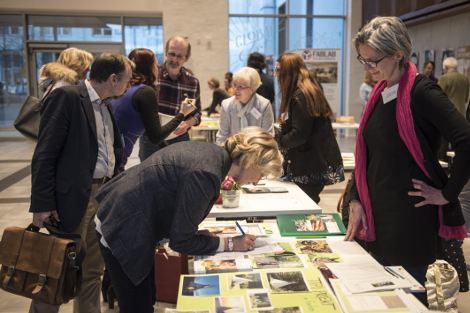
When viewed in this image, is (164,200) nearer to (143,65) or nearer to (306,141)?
(143,65)

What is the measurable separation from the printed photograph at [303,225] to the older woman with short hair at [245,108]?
1465 millimetres

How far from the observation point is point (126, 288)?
5.39 feet

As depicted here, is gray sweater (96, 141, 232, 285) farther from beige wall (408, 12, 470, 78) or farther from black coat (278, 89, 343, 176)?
beige wall (408, 12, 470, 78)

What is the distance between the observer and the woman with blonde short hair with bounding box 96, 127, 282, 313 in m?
1.47

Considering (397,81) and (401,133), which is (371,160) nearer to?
(401,133)

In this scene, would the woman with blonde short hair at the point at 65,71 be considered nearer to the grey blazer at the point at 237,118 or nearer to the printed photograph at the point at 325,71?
the grey blazer at the point at 237,118

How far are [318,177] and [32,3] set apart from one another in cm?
1021

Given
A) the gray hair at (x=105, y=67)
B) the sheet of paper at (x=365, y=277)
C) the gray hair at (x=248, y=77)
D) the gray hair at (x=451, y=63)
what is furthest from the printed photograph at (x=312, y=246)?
the gray hair at (x=451, y=63)

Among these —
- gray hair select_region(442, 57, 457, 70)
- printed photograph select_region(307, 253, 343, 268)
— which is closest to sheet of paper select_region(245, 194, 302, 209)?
printed photograph select_region(307, 253, 343, 268)

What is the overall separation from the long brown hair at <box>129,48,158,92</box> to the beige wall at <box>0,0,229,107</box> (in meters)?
8.66

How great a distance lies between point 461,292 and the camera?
2.97m

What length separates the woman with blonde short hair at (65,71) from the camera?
8.60 ft

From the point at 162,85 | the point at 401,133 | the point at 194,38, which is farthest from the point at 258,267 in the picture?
the point at 194,38

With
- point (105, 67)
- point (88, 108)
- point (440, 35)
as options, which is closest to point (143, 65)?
point (105, 67)
